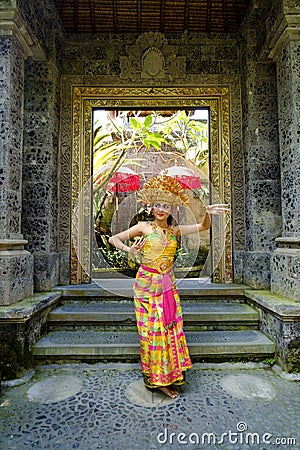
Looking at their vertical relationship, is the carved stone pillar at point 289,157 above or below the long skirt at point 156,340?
above

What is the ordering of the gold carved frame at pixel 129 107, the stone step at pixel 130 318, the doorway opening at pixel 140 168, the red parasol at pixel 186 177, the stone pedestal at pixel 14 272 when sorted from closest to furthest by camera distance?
the stone pedestal at pixel 14 272, the stone step at pixel 130 318, the gold carved frame at pixel 129 107, the red parasol at pixel 186 177, the doorway opening at pixel 140 168

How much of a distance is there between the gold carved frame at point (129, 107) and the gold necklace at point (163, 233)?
6.88 ft

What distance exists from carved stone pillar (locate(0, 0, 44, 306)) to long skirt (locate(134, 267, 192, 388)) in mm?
1317

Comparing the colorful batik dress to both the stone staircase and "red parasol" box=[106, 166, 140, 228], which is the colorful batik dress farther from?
"red parasol" box=[106, 166, 140, 228]

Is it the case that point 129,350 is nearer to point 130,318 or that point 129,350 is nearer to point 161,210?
point 130,318

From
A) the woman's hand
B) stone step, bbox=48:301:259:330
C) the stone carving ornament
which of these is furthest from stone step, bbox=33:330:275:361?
the stone carving ornament

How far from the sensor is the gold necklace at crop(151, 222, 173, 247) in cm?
272

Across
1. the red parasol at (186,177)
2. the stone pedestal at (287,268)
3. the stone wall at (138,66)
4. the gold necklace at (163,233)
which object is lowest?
the stone pedestal at (287,268)

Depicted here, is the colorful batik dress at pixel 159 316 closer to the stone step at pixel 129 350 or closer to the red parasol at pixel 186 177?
the stone step at pixel 129 350

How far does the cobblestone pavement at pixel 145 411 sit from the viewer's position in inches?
81.8

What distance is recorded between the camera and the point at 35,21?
150 inches

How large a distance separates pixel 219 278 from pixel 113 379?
2.30 m

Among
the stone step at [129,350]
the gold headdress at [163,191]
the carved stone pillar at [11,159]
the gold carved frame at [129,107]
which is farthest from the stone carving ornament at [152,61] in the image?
the stone step at [129,350]

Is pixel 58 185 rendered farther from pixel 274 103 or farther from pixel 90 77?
pixel 274 103
